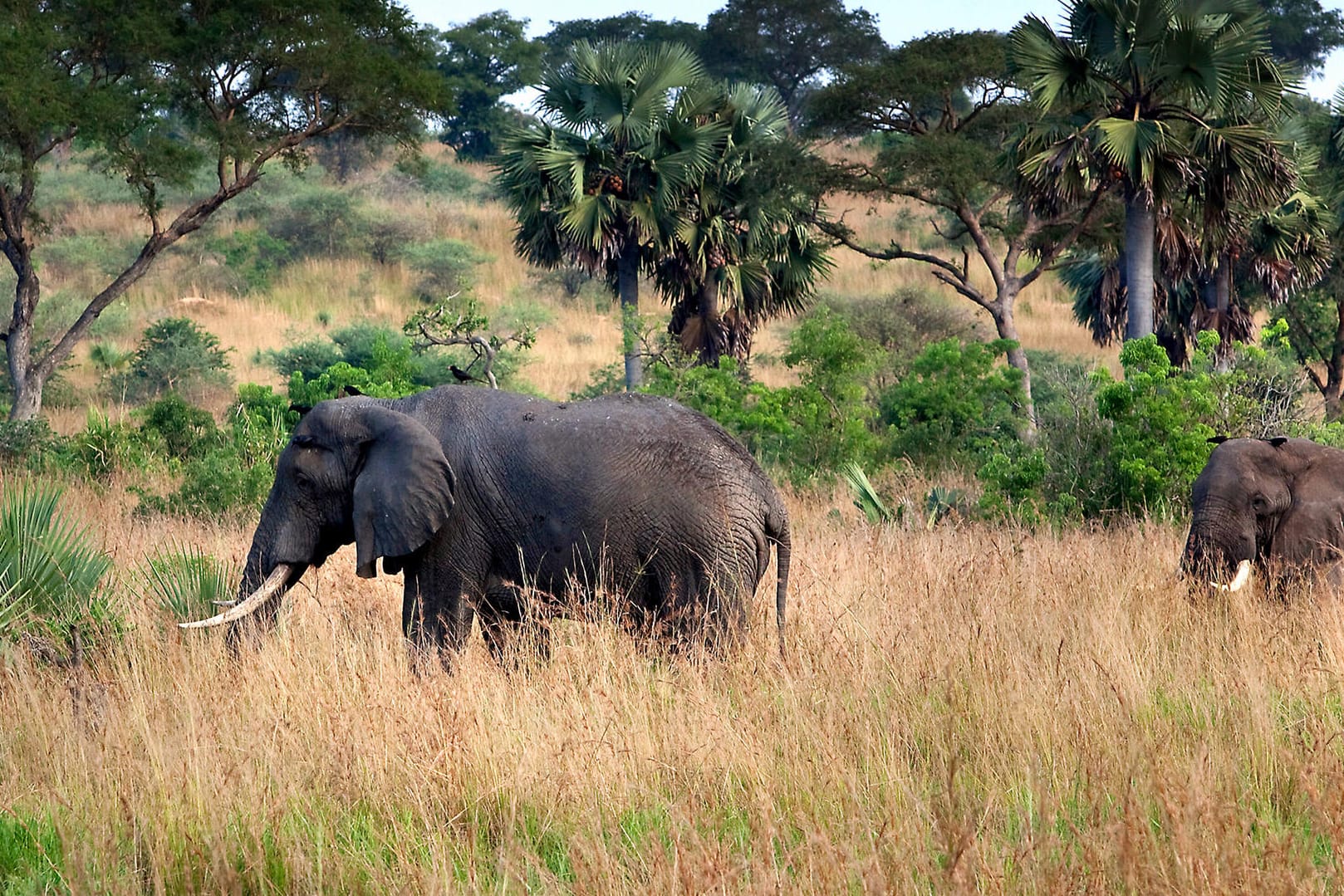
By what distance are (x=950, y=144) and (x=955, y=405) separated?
26.1ft

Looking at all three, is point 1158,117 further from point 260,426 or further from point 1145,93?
point 260,426

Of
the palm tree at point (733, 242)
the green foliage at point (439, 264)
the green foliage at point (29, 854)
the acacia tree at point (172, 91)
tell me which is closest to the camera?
the green foliage at point (29, 854)

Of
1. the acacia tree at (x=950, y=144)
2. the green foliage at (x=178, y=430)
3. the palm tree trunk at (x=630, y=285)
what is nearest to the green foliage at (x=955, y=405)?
the acacia tree at (x=950, y=144)

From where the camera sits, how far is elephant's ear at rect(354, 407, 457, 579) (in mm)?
6492

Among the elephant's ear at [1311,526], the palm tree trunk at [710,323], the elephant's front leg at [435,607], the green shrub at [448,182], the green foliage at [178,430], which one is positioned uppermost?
the green shrub at [448,182]

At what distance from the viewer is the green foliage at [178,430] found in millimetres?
15750

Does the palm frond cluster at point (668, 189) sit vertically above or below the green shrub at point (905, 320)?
above

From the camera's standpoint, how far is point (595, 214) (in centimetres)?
2325

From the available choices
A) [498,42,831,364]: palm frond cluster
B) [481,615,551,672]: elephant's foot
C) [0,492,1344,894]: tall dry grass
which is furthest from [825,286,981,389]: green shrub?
[0,492,1344,894]: tall dry grass

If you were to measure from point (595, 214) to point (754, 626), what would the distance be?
56.2 feet

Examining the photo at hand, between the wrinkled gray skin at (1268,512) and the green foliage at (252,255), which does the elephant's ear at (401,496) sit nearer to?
the wrinkled gray skin at (1268,512)

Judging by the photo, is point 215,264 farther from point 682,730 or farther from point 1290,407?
point 682,730

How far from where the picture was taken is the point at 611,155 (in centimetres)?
2373

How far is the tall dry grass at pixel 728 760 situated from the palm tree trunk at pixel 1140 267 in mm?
12787
